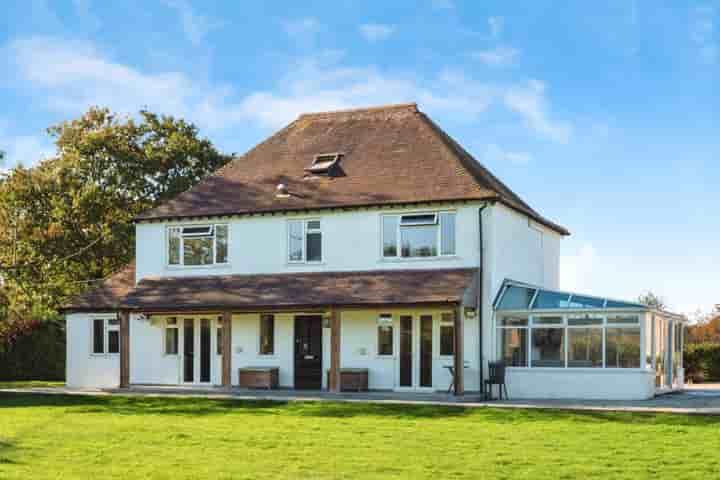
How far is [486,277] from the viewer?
2883 cm

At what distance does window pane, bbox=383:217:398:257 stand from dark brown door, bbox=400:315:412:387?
6.41 feet

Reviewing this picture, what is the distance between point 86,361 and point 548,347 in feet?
48.2

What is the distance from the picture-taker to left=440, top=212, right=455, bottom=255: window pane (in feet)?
95.8

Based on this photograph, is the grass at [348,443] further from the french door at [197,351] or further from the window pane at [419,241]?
the french door at [197,351]

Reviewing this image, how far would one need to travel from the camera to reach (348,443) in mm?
17391

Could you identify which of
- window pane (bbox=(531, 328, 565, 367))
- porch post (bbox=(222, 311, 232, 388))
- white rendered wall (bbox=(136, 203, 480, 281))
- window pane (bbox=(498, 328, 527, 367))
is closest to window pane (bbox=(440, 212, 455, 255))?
white rendered wall (bbox=(136, 203, 480, 281))

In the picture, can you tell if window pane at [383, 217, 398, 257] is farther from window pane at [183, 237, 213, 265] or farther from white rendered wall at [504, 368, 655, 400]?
window pane at [183, 237, 213, 265]

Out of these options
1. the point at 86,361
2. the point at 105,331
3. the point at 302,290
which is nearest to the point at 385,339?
the point at 302,290

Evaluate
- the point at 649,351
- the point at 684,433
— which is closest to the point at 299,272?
the point at 649,351

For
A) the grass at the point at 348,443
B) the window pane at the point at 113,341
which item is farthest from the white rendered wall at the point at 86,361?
the grass at the point at 348,443

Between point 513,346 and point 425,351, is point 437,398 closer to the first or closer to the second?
point 425,351

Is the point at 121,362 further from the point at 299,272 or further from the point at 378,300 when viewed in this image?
the point at 378,300

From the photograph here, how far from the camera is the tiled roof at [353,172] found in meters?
30.0

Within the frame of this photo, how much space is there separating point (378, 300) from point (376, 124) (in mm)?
8151
